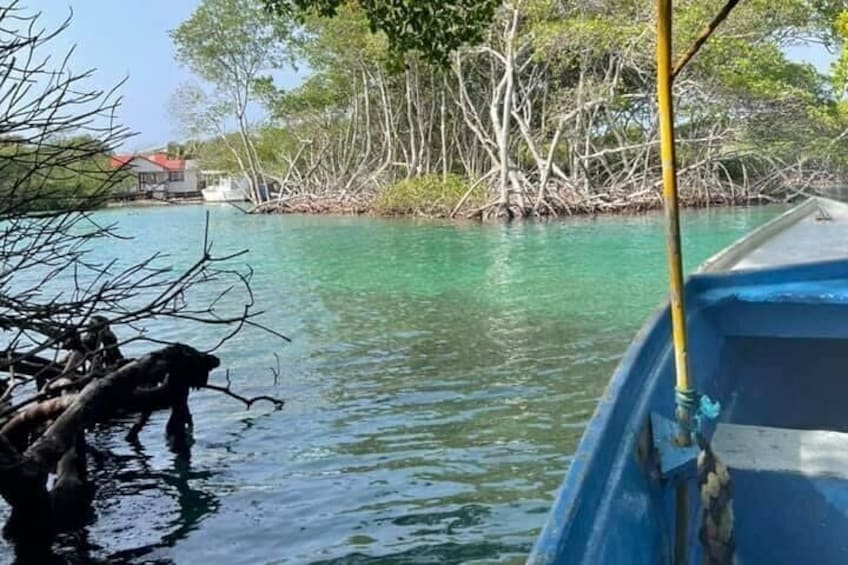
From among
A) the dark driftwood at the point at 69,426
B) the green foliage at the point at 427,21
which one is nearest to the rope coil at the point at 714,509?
the dark driftwood at the point at 69,426

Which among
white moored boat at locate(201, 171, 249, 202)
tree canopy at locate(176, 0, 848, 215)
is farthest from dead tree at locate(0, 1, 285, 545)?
white moored boat at locate(201, 171, 249, 202)

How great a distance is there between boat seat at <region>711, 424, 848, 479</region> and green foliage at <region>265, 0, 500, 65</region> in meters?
3.92

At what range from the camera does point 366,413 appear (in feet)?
24.3

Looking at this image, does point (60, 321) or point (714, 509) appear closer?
point (714, 509)

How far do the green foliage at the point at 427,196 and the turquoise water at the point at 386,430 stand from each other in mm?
16854

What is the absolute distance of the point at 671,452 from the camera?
2668 millimetres

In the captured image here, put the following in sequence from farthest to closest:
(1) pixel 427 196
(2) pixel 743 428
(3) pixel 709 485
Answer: (1) pixel 427 196, (2) pixel 743 428, (3) pixel 709 485

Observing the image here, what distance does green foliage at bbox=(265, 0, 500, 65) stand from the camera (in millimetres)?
6301

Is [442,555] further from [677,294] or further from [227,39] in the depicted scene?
[227,39]

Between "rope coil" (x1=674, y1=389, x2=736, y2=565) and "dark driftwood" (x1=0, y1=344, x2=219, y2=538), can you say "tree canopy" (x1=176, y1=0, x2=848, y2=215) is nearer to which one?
"dark driftwood" (x1=0, y1=344, x2=219, y2=538)

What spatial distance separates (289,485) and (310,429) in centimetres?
124

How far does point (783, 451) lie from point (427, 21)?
13.7 ft

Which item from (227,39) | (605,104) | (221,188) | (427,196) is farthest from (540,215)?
(221,188)

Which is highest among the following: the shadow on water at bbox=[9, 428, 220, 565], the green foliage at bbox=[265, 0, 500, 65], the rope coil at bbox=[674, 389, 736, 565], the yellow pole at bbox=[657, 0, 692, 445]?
the green foliage at bbox=[265, 0, 500, 65]
